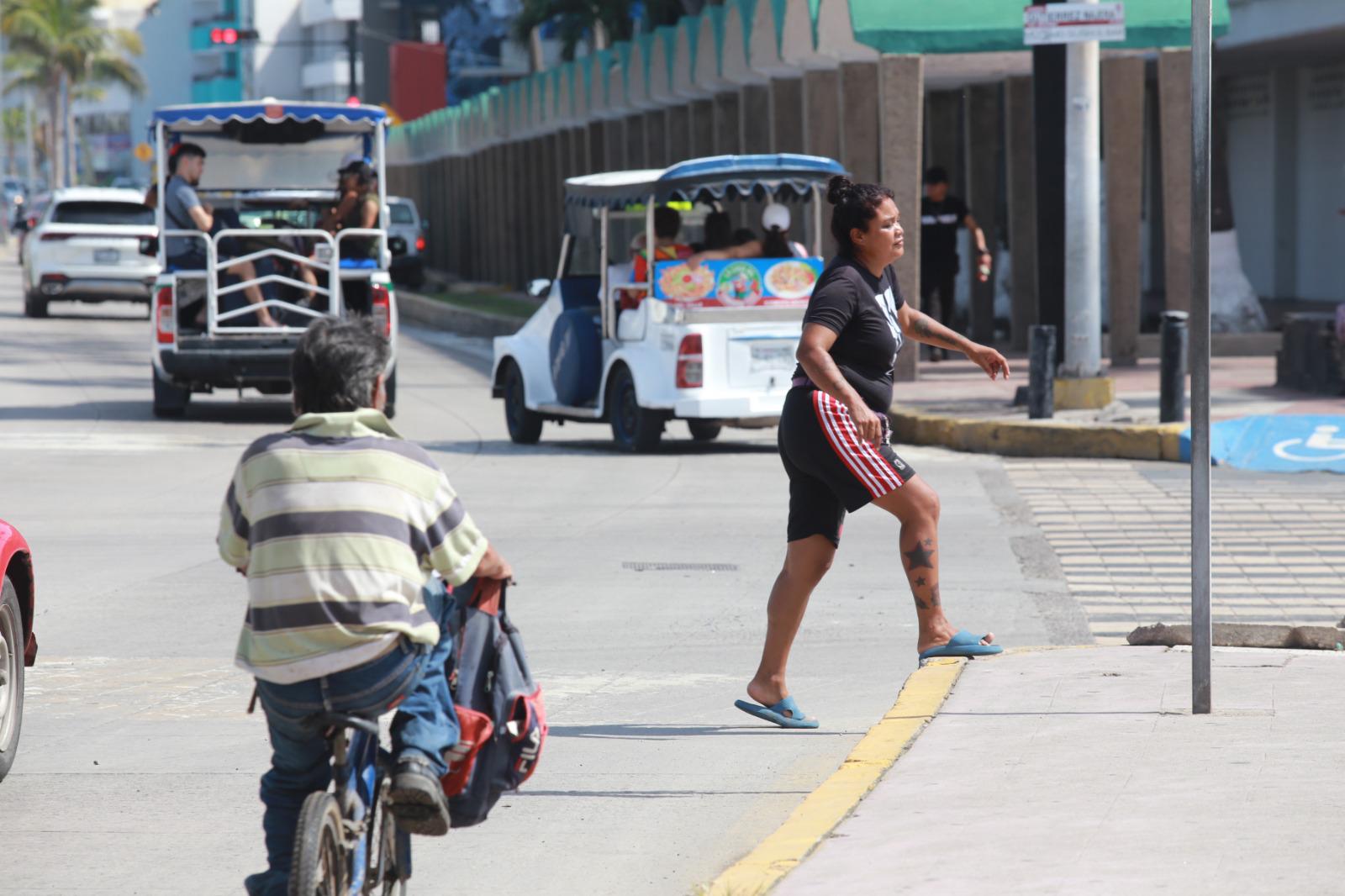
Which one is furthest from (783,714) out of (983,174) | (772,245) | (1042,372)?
(983,174)

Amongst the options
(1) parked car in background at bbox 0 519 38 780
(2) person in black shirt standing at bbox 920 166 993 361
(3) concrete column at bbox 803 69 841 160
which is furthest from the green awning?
(1) parked car in background at bbox 0 519 38 780

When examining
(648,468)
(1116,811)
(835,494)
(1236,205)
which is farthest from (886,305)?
(1236,205)

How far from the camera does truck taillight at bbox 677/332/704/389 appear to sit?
15641 millimetres

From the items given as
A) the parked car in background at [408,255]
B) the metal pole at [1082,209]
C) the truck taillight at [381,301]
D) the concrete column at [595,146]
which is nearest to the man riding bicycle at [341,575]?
the metal pole at [1082,209]

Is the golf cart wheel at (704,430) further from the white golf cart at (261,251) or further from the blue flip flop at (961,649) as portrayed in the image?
the blue flip flop at (961,649)

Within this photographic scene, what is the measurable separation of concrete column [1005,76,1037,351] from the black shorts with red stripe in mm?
17629

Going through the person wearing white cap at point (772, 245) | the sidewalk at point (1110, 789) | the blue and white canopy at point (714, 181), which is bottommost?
the sidewalk at point (1110, 789)

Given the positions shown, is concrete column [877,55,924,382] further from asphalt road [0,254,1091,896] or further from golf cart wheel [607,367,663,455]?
golf cart wheel [607,367,663,455]

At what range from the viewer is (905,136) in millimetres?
20438

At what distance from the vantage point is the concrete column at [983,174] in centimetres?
2627

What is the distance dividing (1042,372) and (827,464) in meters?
9.76

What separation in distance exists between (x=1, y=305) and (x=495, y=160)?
1276 centimetres

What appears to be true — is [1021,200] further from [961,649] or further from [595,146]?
[961,649]

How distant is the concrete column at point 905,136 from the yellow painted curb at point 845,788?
13.3 m
